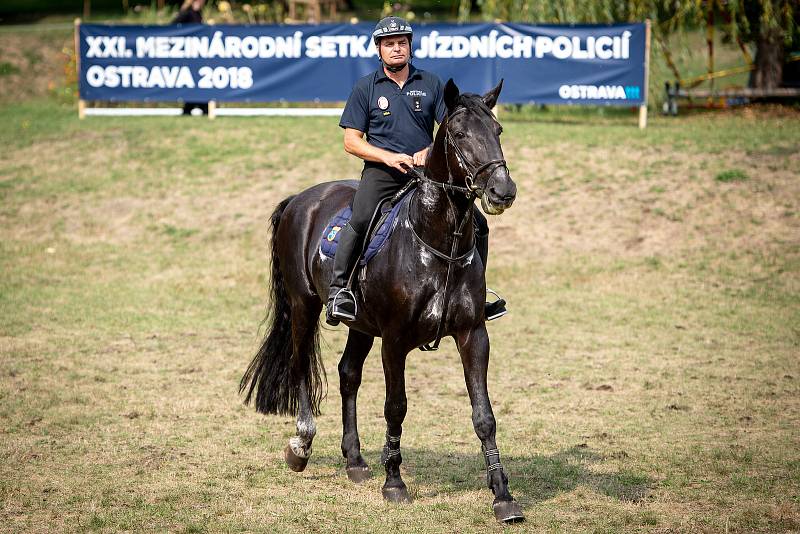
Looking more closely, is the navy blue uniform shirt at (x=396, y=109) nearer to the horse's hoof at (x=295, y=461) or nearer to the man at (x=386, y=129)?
the man at (x=386, y=129)

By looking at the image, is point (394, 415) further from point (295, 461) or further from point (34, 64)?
point (34, 64)

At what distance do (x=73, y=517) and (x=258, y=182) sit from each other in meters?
13.0

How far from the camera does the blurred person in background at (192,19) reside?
22.8m

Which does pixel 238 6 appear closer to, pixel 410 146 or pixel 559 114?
pixel 559 114

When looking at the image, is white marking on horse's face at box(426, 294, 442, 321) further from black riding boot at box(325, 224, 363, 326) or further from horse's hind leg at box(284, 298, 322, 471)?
horse's hind leg at box(284, 298, 322, 471)

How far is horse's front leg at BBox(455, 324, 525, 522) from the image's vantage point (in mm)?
6770

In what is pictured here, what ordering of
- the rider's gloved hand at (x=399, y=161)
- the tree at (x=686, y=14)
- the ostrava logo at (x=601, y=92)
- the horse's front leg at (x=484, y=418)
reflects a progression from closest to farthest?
the horse's front leg at (x=484, y=418)
the rider's gloved hand at (x=399, y=161)
the ostrava logo at (x=601, y=92)
the tree at (x=686, y=14)

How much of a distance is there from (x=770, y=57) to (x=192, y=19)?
13.6 m

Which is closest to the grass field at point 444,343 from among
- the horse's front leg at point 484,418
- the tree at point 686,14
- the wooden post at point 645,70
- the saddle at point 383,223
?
the horse's front leg at point 484,418

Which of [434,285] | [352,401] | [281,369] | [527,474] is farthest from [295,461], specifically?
[434,285]

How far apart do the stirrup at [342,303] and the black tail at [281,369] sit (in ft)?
3.95

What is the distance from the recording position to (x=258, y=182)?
19.4 meters

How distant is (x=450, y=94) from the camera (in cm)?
675

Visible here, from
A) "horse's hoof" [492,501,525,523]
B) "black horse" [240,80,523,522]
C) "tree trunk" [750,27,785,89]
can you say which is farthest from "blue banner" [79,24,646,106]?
"horse's hoof" [492,501,525,523]
